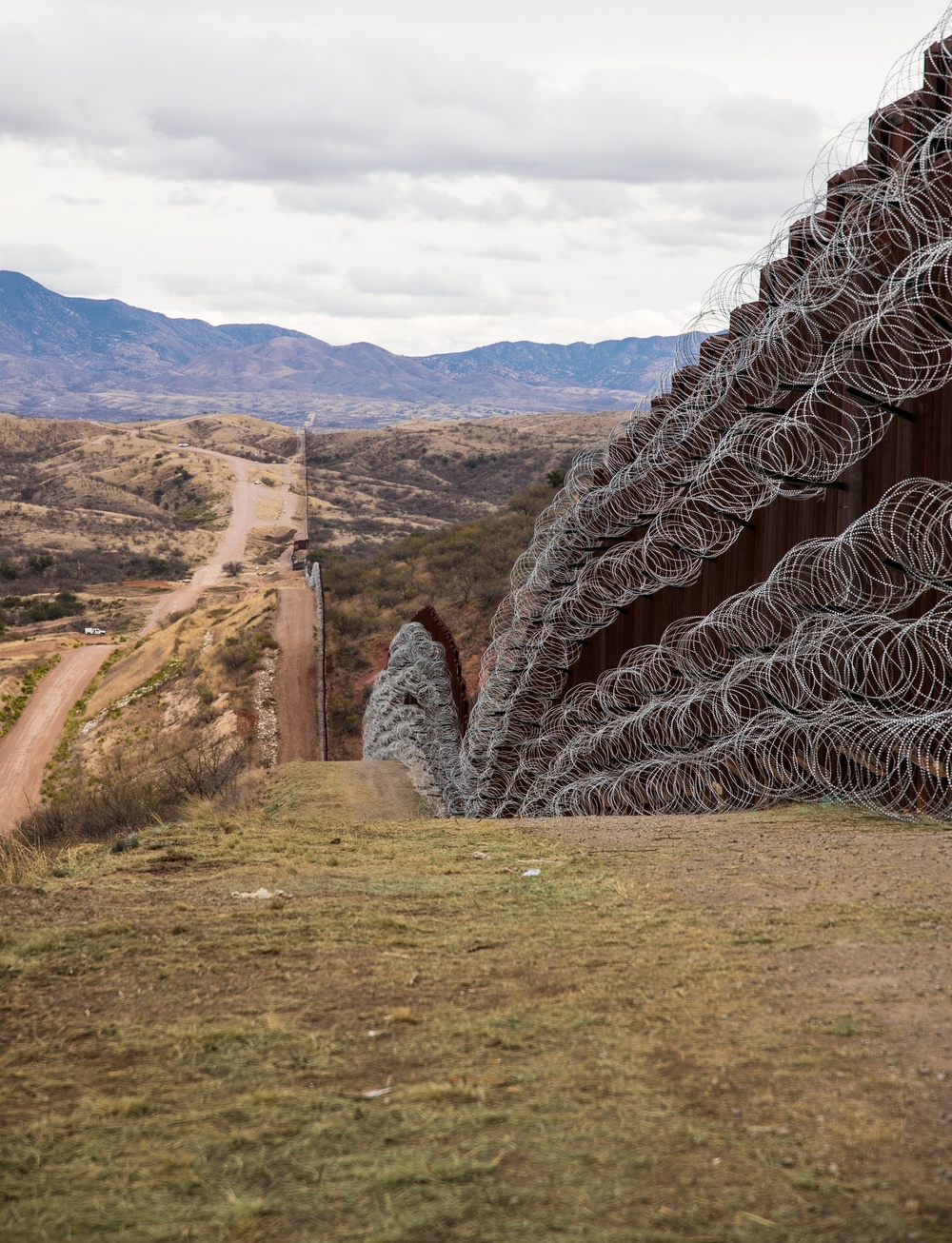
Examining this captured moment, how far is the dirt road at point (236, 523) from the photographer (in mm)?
53375

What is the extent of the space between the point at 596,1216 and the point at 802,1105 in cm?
79

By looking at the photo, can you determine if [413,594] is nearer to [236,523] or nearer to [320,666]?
[320,666]

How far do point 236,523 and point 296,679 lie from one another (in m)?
53.3

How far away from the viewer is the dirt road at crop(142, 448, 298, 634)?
175ft

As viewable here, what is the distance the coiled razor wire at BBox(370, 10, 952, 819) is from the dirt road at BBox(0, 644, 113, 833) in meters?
15.5

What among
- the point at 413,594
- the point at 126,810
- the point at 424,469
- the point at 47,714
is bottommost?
the point at 47,714

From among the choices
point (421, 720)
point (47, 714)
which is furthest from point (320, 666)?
point (421, 720)

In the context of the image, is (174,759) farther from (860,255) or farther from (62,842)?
(860,255)

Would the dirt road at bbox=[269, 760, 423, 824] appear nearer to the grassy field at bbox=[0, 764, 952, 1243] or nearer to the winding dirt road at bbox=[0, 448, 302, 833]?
the winding dirt road at bbox=[0, 448, 302, 833]

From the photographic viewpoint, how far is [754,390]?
10523 millimetres

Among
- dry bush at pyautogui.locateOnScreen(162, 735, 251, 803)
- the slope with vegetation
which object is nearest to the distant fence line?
dry bush at pyautogui.locateOnScreen(162, 735, 251, 803)

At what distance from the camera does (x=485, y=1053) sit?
138 inches

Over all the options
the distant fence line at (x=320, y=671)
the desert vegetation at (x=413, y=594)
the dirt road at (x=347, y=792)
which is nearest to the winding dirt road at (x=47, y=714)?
the distant fence line at (x=320, y=671)

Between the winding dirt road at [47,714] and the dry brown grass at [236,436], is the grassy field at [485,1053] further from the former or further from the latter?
the dry brown grass at [236,436]
